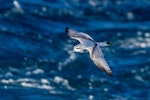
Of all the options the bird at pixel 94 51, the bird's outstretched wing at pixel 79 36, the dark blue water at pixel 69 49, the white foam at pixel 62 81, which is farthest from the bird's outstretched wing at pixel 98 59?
the white foam at pixel 62 81

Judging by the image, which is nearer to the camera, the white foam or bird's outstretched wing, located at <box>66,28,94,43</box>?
bird's outstretched wing, located at <box>66,28,94,43</box>

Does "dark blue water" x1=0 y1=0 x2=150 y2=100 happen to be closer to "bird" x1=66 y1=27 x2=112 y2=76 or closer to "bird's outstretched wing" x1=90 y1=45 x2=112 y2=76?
"bird" x1=66 y1=27 x2=112 y2=76

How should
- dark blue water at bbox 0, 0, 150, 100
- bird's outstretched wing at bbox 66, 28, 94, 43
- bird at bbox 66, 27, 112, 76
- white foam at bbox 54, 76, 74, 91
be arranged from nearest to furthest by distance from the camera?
bird at bbox 66, 27, 112, 76 → bird's outstretched wing at bbox 66, 28, 94, 43 → dark blue water at bbox 0, 0, 150, 100 → white foam at bbox 54, 76, 74, 91

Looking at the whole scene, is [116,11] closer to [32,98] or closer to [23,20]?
[23,20]

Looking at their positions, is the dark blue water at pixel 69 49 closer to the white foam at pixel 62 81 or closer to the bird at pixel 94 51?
the white foam at pixel 62 81

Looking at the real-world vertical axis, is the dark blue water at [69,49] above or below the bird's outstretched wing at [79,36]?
above

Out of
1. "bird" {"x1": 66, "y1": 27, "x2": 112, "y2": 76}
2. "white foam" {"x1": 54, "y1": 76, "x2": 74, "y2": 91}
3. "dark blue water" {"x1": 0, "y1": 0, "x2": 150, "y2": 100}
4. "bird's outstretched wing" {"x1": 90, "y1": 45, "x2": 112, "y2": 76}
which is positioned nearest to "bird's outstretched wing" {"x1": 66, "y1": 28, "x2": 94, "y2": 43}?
"bird" {"x1": 66, "y1": 27, "x2": 112, "y2": 76}

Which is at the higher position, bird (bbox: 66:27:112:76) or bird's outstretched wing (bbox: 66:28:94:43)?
bird's outstretched wing (bbox: 66:28:94:43)

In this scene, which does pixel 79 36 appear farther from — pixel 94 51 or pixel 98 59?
pixel 98 59
